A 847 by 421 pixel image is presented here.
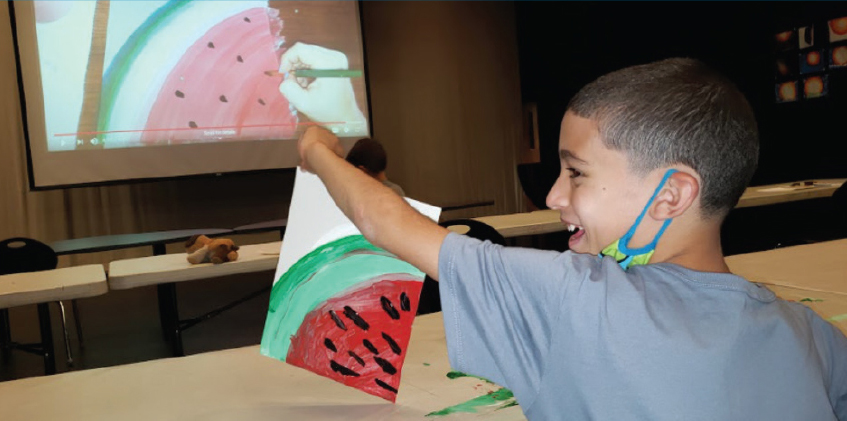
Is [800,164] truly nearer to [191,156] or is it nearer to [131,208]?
[191,156]

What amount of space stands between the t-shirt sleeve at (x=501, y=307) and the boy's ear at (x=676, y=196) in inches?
4.6

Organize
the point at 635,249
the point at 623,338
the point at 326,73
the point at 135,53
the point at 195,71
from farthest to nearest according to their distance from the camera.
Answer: the point at 326,73, the point at 195,71, the point at 135,53, the point at 635,249, the point at 623,338

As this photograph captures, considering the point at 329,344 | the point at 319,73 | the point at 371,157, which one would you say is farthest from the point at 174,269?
the point at 319,73

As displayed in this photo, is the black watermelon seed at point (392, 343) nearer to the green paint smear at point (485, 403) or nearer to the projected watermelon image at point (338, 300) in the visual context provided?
the projected watermelon image at point (338, 300)

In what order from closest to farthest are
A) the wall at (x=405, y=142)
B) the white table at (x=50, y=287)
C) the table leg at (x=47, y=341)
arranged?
1. the white table at (x=50, y=287)
2. the table leg at (x=47, y=341)
3. the wall at (x=405, y=142)

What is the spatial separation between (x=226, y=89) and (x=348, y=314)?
5.08 m

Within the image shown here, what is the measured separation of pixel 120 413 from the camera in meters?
0.98

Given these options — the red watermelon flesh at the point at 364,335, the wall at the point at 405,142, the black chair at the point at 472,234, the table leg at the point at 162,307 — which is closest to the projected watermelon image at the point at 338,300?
the red watermelon flesh at the point at 364,335

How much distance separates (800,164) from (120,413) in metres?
6.50

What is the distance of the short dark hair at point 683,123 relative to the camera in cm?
69

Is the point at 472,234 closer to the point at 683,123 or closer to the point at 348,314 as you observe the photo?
the point at 348,314

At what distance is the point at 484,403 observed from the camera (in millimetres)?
936

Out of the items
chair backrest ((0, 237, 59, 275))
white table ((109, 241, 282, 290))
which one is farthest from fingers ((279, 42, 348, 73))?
white table ((109, 241, 282, 290))

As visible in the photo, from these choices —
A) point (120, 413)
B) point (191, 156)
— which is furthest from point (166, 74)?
point (120, 413)
